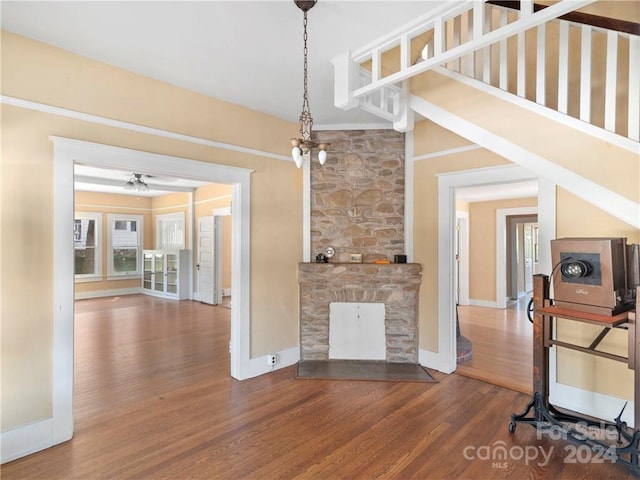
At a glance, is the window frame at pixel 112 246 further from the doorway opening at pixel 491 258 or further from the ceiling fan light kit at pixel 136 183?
the doorway opening at pixel 491 258

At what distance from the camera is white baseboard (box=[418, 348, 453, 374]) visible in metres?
3.61

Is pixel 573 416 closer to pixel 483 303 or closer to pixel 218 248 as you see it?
pixel 483 303

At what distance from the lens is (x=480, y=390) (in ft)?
10.4

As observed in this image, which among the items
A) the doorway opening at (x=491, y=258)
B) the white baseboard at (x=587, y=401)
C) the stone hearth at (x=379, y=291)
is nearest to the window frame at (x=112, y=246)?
the stone hearth at (x=379, y=291)

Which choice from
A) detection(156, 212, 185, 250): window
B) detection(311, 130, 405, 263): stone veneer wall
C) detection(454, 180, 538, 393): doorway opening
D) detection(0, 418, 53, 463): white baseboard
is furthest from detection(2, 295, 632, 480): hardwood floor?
detection(156, 212, 185, 250): window

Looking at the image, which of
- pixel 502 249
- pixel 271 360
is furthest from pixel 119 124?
pixel 502 249

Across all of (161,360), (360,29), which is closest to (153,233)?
(161,360)

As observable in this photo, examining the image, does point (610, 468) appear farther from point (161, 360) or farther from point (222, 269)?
point (222, 269)

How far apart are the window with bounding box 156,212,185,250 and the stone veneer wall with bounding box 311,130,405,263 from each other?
19.3 feet

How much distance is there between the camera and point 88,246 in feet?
27.8

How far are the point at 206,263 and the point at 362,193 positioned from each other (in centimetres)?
504

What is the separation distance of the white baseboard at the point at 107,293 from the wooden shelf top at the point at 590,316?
9.80m

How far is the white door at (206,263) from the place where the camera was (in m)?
7.47

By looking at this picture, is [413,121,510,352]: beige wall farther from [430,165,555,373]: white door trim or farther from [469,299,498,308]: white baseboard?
[469,299,498,308]: white baseboard
